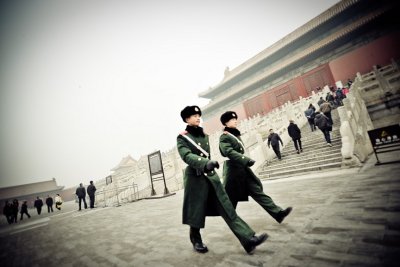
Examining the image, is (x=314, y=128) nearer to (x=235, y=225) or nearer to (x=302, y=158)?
(x=302, y=158)

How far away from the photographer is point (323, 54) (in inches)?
780

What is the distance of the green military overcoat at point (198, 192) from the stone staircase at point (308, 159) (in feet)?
18.6

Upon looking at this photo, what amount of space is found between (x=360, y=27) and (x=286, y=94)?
7829 millimetres

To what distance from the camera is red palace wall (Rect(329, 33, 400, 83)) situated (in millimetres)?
16250

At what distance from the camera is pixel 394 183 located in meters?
3.63

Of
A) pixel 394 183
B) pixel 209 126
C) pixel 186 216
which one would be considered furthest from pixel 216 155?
pixel 209 126

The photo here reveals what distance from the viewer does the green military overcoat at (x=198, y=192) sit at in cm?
254

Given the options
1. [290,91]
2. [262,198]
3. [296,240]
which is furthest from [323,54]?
[296,240]

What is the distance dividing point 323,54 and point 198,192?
2185cm

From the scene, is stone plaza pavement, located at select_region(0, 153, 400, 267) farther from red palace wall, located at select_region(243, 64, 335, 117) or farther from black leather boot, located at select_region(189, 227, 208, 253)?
red palace wall, located at select_region(243, 64, 335, 117)

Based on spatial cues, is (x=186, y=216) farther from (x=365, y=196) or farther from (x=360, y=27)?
(x=360, y=27)

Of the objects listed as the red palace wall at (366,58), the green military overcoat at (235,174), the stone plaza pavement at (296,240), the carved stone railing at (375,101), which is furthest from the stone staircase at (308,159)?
the red palace wall at (366,58)

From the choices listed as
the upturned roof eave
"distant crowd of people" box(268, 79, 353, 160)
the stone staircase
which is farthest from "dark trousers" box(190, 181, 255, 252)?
the upturned roof eave

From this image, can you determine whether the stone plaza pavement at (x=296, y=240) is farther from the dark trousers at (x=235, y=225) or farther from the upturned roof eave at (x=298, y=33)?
the upturned roof eave at (x=298, y=33)
